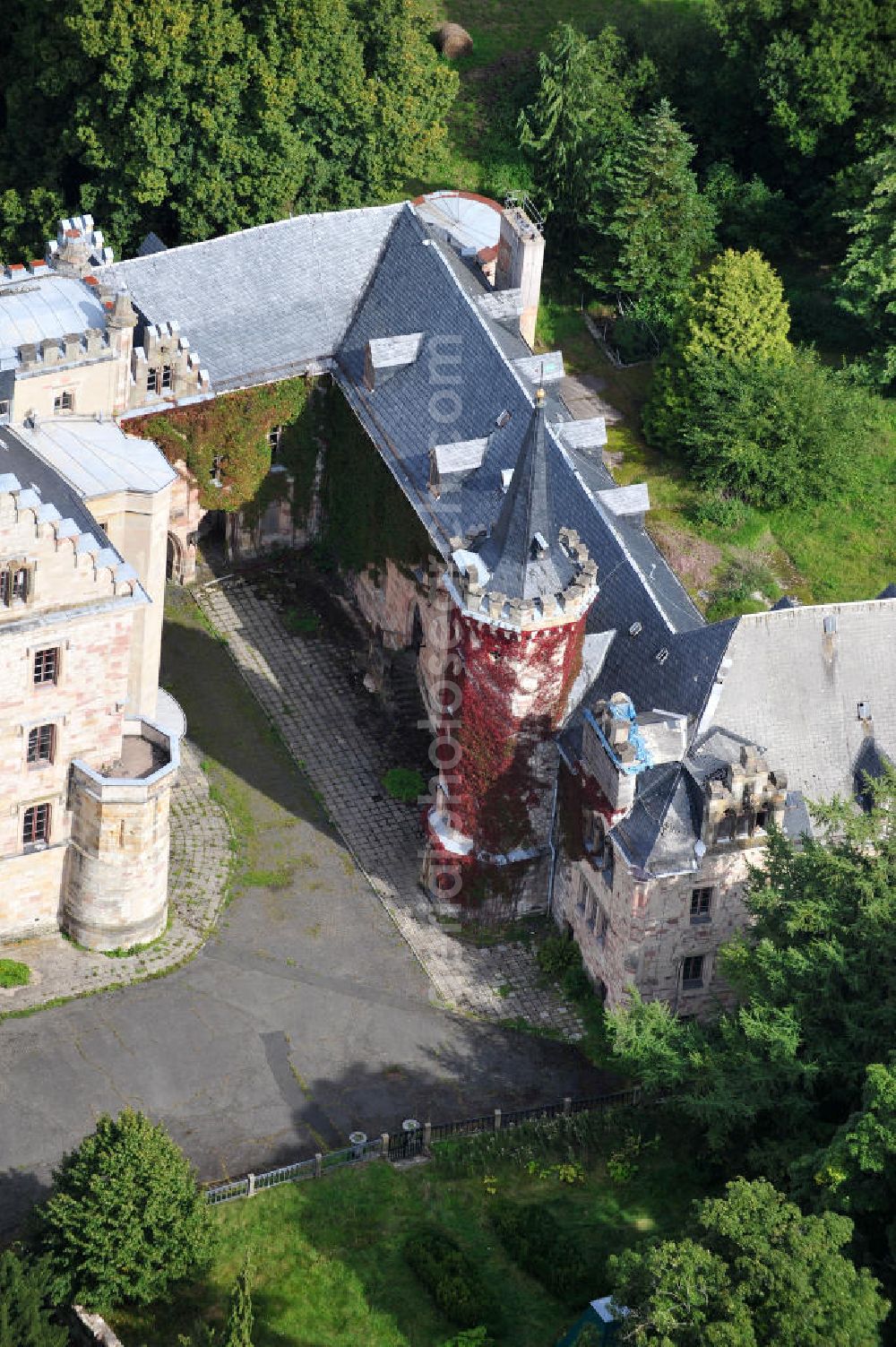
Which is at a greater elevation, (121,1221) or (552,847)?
(552,847)

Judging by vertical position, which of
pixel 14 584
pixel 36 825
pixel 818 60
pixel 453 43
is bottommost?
pixel 36 825

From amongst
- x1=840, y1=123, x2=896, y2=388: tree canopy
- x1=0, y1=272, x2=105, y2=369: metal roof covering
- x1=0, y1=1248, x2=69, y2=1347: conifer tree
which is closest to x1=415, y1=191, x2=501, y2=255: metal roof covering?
x1=840, y1=123, x2=896, y2=388: tree canopy

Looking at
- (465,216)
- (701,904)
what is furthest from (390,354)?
(701,904)

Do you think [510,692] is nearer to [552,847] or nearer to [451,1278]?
[552,847]

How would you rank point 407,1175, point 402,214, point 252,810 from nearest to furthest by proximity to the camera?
1. point 407,1175
2. point 252,810
3. point 402,214

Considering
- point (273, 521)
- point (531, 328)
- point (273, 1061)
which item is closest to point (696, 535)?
point (531, 328)

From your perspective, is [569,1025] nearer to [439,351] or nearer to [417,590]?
[417,590]
